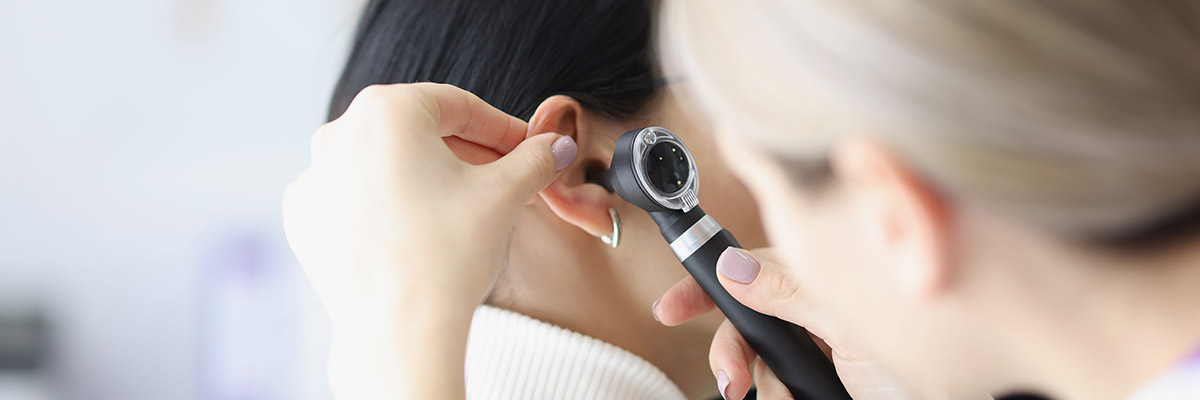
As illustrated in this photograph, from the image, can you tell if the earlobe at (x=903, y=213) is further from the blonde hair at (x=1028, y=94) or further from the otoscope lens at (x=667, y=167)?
the otoscope lens at (x=667, y=167)

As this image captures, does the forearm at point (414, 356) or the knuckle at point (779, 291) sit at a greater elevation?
the knuckle at point (779, 291)

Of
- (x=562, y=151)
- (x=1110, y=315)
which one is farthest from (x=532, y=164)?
(x=1110, y=315)

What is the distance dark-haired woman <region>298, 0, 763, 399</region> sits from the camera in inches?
→ 29.0

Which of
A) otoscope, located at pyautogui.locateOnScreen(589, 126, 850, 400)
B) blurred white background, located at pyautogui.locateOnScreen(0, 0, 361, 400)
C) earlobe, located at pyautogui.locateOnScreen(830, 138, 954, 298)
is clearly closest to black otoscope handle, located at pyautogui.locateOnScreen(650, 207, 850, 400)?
otoscope, located at pyautogui.locateOnScreen(589, 126, 850, 400)

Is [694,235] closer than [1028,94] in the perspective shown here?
No

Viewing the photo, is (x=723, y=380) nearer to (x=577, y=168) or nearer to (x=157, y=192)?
(x=577, y=168)

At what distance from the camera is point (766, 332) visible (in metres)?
0.68

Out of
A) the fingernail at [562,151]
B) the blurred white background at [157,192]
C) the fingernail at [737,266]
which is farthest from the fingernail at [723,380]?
the blurred white background at [157,192]

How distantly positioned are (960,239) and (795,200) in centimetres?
9

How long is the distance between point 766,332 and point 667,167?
0.55ft

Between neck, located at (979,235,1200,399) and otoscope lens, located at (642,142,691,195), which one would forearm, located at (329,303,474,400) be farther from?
neck, located at (979,235,1200,399)

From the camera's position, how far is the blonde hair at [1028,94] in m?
0.35

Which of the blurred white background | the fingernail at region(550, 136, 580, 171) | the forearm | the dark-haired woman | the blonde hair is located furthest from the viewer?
the blurred white background

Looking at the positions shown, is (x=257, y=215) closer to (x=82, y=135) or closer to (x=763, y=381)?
(x=82, y=135)
